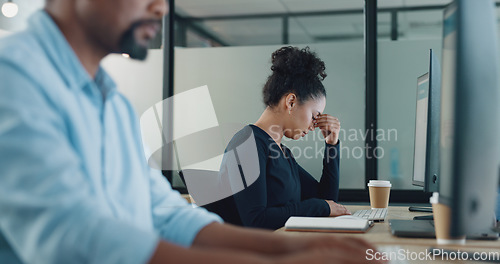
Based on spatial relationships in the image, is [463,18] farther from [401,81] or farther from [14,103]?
[401,81]

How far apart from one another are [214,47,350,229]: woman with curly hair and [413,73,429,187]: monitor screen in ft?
1.13

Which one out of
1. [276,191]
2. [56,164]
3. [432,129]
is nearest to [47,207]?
[56,164]

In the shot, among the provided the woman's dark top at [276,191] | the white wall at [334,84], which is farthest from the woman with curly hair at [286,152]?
the white wall at [334,84]

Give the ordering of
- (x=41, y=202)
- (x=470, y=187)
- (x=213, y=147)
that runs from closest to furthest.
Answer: (x=41, y=202) < (x=470, y=187) < (x=213, y=147)

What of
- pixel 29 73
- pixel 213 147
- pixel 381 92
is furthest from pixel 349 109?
pixel 29 73

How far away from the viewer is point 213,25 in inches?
147

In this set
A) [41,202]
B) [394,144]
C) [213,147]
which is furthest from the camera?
[213,147]

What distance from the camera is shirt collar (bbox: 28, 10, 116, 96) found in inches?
25.0

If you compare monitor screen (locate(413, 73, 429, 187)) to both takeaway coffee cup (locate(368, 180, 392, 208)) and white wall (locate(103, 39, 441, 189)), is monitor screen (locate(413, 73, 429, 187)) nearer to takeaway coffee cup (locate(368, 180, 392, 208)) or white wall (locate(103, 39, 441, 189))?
takeaway coffee cup (locate(368, 180, 392, 208))

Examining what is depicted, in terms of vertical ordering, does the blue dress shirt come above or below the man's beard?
below

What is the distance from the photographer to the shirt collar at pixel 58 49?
25.0 inches

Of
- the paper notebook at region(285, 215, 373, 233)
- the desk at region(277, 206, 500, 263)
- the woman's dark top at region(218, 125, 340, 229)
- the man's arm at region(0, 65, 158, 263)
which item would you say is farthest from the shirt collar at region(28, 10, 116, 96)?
the woman's dark top at region(218, 125, 340, 229)

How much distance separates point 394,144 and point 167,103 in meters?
1.79

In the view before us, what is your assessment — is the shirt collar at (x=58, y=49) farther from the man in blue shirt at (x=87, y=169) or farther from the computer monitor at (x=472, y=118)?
the computer monitor at (x=472, y=118)
